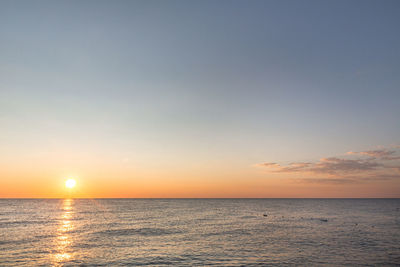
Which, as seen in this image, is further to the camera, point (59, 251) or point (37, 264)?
point (59, 251)

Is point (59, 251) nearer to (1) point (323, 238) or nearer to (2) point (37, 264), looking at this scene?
(2) point (37, 264)

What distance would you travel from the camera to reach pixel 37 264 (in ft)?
123

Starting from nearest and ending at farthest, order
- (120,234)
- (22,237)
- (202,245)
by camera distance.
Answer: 1. (202,245)
2. (22,237)
3. (120,234)

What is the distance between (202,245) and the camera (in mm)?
48938

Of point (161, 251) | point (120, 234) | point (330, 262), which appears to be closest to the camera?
point (330, 262)

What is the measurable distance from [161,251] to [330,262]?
24985mm

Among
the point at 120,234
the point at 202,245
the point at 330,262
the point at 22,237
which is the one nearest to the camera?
the point at 330,262

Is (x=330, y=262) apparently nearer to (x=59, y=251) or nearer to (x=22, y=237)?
(x=59, y=251)

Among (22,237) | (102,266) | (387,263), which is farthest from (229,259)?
(22,237)

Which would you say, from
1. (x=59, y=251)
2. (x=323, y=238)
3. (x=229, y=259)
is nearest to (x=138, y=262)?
(x=229, y=259)

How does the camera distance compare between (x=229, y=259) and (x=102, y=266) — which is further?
(x=229, y=259)

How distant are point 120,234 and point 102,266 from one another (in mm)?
27753

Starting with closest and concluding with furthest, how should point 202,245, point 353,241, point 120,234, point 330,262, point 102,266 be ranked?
point 102,266, point 330,262, point 202,245, point 353,241, point 120,234

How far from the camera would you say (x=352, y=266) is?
120 feet
